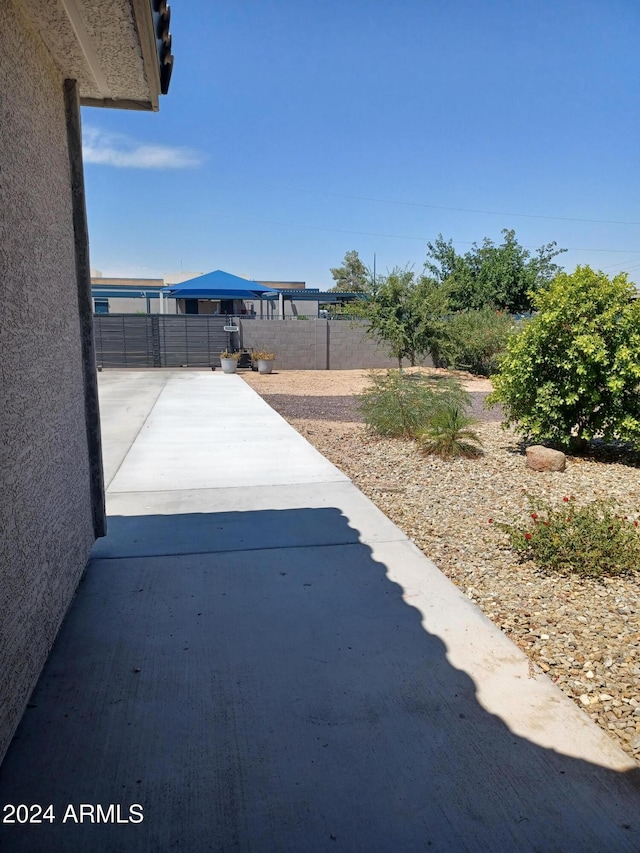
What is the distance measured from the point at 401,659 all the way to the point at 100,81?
361 cm

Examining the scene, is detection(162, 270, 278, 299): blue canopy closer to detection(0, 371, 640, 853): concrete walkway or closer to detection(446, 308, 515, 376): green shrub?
detection(446, 308, 515, 376): green shrub

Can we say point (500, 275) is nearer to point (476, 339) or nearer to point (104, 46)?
point (476, 339)

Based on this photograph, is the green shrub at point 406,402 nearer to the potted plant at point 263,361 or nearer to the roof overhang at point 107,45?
the roof overhang at point 107,45

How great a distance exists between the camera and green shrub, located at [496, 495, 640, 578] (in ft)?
13.2

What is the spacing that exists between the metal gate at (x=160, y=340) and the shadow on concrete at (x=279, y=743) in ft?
61.6

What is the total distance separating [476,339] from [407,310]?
270 cm

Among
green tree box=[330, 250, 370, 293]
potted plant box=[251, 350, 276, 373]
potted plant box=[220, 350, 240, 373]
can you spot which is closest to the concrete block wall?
potted plant box=[251, 350, 276, 373]

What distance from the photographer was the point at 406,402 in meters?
8.80

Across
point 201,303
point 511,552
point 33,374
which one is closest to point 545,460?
point 511,552

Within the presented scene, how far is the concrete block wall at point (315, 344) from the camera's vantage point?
22.1 metres

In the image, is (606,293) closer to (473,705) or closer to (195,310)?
(473,705)

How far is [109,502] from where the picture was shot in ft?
17.8

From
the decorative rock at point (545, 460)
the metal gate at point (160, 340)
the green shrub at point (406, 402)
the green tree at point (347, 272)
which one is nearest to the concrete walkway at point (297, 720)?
the decorative rock at point (545, 460)

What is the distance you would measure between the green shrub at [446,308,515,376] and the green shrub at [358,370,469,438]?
36.1ft
